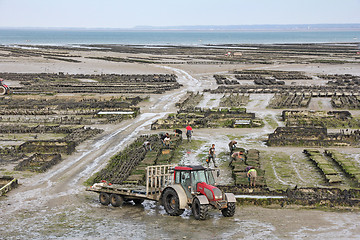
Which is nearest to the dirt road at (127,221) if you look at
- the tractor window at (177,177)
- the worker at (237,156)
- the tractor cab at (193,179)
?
the tractor cab at (193,179)

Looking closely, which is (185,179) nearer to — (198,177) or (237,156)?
(198,177)

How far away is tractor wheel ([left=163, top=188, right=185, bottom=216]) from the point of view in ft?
66.4

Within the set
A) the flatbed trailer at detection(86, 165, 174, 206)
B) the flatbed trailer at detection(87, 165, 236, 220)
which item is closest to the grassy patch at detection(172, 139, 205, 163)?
the flatbed trailer at detection(86, 165, 174, 206)

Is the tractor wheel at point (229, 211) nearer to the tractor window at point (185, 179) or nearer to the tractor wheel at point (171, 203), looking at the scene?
the tractor wheel at point (171, 203)

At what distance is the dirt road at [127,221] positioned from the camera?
1891 centimetres

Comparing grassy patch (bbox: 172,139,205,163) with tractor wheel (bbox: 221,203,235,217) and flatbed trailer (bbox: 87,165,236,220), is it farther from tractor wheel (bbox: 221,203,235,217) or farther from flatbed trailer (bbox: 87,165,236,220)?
tractor wheel (bbox: 221,203,235,217)

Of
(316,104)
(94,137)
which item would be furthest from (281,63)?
(94,137)

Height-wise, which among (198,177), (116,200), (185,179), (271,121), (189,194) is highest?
(198,177)

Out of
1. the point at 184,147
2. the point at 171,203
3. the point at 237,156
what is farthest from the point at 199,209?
the point at 184,147

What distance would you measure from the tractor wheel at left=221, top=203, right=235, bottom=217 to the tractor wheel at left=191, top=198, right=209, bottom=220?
0.86 metres

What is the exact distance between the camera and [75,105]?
53906 mm

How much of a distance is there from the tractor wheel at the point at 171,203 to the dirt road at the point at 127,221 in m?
0.28

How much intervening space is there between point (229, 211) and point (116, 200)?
514 cm

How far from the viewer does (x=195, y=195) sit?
2012cm
